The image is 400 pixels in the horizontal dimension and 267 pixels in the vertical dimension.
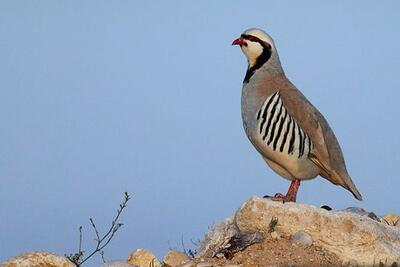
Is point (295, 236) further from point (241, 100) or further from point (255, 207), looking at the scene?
point (241, 100)

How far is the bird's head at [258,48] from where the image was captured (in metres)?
10.5

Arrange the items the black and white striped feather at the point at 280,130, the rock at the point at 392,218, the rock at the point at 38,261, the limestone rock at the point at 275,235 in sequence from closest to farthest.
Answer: the rock at the point at 38,261, the limestone rock at the point at 275,235, the black and white striped feather at the point at 280,130, the rock at the point at 392,218

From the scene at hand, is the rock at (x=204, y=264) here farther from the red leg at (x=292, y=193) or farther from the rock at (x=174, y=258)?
the red leg at (x=292, y=193)

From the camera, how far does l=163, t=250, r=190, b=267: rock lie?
8.60 metres

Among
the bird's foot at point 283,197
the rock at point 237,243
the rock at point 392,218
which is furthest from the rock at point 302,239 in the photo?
the rock at point 392,218

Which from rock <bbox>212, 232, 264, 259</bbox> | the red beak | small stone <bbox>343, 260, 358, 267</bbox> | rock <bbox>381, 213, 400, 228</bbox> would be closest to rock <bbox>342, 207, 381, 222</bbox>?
rock <bbox>381, 213, 400, 228</bbox>

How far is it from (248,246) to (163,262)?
3.32 ft

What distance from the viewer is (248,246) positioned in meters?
8.20

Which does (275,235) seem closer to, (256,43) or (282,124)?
(282,124)

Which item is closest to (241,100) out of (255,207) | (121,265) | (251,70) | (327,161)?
(251,70)

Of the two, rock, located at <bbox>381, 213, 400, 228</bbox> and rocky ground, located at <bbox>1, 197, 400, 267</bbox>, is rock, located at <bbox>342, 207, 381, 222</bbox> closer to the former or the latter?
rock, located at <bbox>381, 213, 400, 228</bbox>

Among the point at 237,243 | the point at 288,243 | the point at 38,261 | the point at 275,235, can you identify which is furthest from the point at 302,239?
the point at 38,261

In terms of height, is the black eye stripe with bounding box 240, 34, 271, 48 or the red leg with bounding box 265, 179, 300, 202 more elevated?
the black eye stripe with bounding box 240, 34, 271, 48

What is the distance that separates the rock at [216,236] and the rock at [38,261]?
1450mm
